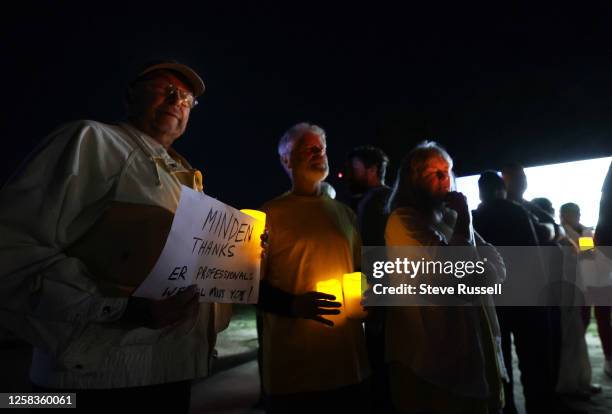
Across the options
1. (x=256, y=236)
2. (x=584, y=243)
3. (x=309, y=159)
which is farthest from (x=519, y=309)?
(x=256, y=236)

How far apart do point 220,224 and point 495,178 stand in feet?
10.7

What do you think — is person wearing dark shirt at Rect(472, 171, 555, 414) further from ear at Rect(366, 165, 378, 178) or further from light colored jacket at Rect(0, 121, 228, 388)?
light colored jacket at Rect(0, 121, 228, 388)

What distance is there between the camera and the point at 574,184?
6.16m

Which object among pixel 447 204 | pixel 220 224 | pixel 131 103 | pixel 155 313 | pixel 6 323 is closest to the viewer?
pixel 6 323

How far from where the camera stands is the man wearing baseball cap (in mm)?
1114

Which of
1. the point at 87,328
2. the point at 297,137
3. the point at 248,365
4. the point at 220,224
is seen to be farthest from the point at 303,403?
the point at 248,365

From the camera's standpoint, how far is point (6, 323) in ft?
3.67

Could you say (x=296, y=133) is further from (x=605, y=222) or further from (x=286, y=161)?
(x=605, y=222)

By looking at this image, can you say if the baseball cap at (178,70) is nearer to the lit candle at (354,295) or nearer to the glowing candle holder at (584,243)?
the lit candle at (354,295)

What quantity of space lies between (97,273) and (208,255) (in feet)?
1.24

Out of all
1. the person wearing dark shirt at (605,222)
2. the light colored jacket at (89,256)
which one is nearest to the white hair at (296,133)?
the light colored jacket at (89,256)

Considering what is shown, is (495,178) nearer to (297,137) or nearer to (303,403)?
(297,137)

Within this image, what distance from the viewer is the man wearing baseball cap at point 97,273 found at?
111 centimetres

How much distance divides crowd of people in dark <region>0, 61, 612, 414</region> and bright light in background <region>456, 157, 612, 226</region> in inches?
120
